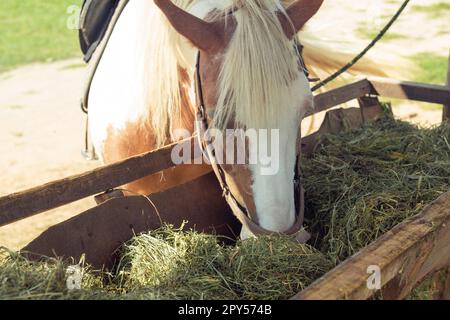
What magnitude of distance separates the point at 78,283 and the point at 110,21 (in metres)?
1.60

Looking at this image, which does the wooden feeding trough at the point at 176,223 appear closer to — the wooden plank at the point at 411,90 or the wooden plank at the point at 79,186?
the wooden plank at the point at 79,186

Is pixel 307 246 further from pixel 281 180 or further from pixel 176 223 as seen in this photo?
pixel 176 223

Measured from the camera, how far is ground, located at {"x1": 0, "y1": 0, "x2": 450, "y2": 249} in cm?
443

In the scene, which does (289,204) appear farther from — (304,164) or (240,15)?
(304,164)

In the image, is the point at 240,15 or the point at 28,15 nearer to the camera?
the point at 240,15

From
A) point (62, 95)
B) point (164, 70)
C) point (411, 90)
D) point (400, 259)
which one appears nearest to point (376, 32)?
point (62, 95)

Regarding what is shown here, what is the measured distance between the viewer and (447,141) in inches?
109

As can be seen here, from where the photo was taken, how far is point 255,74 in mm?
1832

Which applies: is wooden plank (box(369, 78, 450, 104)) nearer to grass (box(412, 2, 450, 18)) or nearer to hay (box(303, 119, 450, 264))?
hay (box(303, 119, 450, 264))

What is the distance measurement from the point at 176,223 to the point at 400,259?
42.4 inches

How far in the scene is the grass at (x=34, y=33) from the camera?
30.4 feet

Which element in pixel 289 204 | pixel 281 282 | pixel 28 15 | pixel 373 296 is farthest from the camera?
pixel 28 15

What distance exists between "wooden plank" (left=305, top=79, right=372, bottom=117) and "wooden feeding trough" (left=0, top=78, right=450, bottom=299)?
0.02 m
